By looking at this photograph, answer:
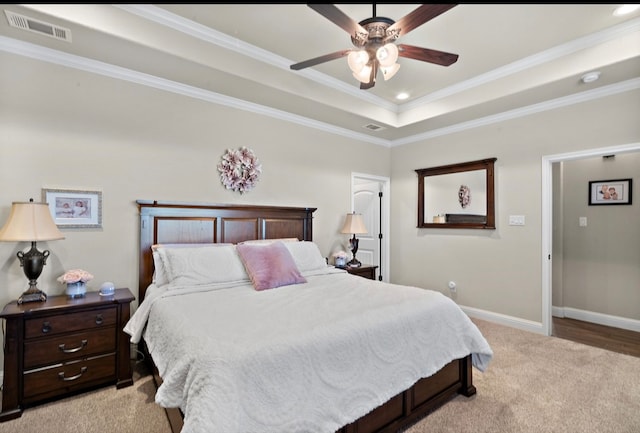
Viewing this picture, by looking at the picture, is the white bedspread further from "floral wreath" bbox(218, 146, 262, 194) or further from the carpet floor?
"floral wreath" bbox(218, 146, 262, 194)

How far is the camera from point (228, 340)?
65.6 inches

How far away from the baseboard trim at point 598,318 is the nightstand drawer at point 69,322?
521cm

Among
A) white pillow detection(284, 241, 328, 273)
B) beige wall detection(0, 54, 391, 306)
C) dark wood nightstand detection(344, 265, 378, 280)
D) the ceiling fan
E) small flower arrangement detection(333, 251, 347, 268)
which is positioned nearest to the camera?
the ceiling fan

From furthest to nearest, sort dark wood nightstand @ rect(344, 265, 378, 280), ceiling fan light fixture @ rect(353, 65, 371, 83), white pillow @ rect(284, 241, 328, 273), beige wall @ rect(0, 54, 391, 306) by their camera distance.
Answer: dark wood nightstand @ rect(344, 265, 378, 280)
white pillow @ rect(284, 241, 328, 273)
beige wall @ rect(0, 54, 391, 306)
ceiling fan light fixture @ rect(353, 65, 371, 83)

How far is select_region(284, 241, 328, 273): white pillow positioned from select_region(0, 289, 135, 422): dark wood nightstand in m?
1.50

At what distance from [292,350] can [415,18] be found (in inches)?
82.5

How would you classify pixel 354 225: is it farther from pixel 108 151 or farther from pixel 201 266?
pixel 108 151

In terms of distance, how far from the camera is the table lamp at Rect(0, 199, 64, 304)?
7.71 feet

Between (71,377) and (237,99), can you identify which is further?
(237,99)

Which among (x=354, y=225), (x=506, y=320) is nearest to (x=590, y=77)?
(x=506, y=320)

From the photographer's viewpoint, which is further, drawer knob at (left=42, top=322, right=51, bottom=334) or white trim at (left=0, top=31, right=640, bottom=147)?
white trim at (left=0, top=31, right=640, bottom=147)

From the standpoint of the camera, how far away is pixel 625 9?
2.56 metres

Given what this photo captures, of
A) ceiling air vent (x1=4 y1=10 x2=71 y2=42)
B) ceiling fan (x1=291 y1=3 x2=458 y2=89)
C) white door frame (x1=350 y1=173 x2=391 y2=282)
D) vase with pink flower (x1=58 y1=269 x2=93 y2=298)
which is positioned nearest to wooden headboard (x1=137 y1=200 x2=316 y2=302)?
vase with pink flower (x1=58 y1=269 x2=93 y2=298)

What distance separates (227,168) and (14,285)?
2.02 metres
